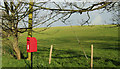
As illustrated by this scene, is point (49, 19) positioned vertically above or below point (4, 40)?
above

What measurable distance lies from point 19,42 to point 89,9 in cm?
682

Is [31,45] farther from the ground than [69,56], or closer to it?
farther from the ground

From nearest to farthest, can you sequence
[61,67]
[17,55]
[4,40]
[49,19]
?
[49,19], [61,67], [4,40], [17,55]

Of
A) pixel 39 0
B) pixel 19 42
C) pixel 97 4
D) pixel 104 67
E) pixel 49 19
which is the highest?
pixel 39 0

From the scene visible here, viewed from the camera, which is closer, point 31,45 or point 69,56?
point 31,45

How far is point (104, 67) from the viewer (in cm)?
991

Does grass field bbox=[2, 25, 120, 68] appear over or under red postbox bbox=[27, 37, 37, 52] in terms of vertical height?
under

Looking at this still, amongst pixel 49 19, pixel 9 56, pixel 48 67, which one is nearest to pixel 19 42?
pixel 9 56

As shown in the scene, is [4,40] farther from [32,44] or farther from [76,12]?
[76,12]

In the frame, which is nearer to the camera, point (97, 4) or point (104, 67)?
point (97, 4)

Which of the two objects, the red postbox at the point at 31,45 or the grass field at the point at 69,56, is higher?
the red postbox at the point at 31,45

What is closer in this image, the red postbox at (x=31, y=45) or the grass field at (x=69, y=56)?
the red postbox at (x=31, y=45)

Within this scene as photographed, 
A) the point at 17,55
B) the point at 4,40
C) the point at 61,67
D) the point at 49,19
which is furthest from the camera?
the point at 17,55

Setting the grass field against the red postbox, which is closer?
the red postbox
